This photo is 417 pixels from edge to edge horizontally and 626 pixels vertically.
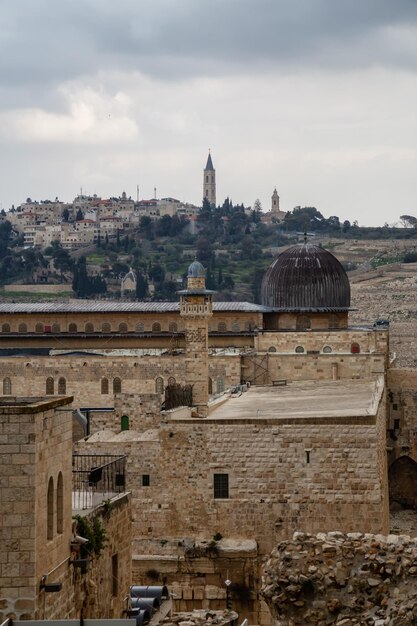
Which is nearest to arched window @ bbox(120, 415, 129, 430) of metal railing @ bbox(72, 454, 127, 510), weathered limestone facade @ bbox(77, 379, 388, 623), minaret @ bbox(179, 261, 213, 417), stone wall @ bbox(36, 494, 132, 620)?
minaret @ bbox(179, 261, 213, 417)

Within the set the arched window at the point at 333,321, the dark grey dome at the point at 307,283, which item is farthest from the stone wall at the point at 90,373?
the arched window at the point at 333,321

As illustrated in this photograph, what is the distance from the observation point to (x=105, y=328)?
53.9 meters

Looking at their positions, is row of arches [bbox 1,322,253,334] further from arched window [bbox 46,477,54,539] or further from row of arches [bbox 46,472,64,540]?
arched window [bbox 46,477,54,539]

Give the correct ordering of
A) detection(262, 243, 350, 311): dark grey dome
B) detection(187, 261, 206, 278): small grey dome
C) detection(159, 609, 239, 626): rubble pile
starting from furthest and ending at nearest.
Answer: detection(262, 243, 350, 311): dark grey dome
detection(187, 261, 206, 278): small grey dome
detection(159, 609, 239, 626): rubble pile

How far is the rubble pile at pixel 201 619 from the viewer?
567 inches

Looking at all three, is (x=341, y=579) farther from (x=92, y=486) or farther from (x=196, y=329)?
(x=196, y=329)

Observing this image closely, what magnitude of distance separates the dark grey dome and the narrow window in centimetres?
3469

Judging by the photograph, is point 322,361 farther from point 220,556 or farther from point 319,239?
point 319,239

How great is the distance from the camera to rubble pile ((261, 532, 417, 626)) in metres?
14.2

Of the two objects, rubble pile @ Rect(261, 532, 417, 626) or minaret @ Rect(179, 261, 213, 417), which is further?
minaret @ Rect(179, 261, 213, 417)

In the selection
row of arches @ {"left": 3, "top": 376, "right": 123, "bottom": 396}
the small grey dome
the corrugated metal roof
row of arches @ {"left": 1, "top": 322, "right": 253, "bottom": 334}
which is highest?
the small grey dome

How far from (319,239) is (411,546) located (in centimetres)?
16394

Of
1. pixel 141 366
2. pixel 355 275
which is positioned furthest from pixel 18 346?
pixel 355 275

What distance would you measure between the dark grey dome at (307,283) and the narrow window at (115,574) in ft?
114
